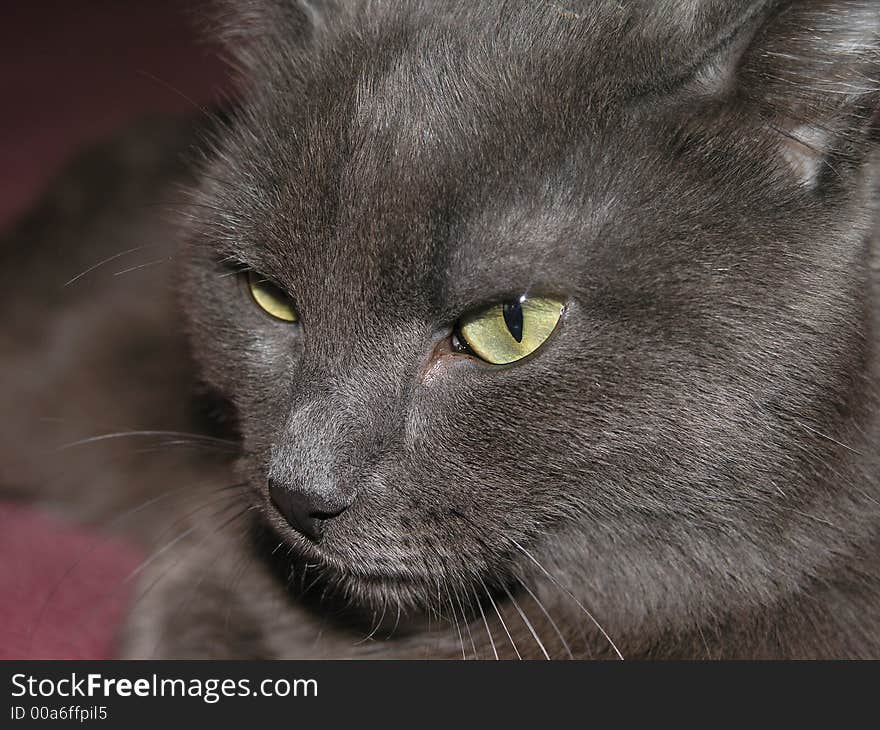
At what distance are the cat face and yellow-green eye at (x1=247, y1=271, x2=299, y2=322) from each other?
0.33ft

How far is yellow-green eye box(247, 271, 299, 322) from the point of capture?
3.93 ft

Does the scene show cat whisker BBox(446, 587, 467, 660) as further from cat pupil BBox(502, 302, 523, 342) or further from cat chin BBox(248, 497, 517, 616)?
cat pupil BBox(502, 302, 523, 342)

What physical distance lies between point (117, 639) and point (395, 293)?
2.49 ft

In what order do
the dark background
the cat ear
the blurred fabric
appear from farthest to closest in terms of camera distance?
1. the dark background
2. the blurred fabric
3. the cat ear

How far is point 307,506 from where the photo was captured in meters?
1.03

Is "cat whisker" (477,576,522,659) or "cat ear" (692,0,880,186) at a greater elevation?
"cat ear" (692,0,880,186)

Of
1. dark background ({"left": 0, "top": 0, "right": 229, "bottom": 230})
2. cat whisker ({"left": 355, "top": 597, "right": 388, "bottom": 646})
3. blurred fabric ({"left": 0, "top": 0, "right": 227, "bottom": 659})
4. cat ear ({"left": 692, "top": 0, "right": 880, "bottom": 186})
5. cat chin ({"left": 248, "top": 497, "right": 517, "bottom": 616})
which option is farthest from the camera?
dark background ({"left": 0, "top": 0, "right": 229, "bottom": 230})

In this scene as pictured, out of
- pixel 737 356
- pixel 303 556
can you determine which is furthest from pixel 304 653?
pixel 737 356

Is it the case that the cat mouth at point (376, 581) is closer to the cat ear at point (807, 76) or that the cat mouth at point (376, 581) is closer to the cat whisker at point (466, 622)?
the cat whisker at point (466, 622)

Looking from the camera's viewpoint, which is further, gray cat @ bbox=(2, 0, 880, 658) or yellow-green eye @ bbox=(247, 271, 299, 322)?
yellow-green eye @ bbox=(247, 271, 299, 322)

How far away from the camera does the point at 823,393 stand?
103 cm

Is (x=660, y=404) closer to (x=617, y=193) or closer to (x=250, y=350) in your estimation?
(x=617, y=193)

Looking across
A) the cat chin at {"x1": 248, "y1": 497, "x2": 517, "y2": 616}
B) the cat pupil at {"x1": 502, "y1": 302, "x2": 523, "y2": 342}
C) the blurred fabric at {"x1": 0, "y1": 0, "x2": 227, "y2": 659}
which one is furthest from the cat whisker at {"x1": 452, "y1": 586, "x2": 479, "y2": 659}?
the blurred fabric at {"x1": 0, "y1": 0, "x2": 227, "y2": 659}

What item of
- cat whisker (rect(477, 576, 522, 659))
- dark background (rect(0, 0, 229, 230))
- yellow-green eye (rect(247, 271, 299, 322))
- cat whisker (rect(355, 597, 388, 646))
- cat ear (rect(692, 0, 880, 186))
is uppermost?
cat ear (rect(692, 0, 880, 186))
